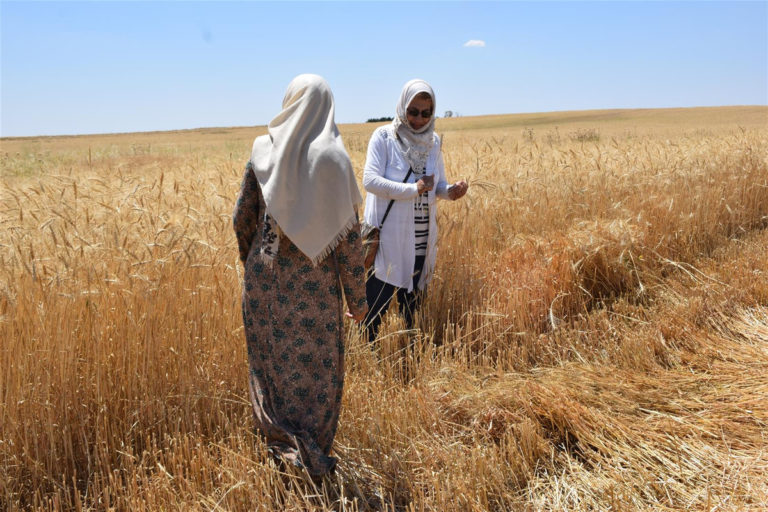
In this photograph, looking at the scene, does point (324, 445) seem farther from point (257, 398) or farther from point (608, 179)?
point (608, 179)

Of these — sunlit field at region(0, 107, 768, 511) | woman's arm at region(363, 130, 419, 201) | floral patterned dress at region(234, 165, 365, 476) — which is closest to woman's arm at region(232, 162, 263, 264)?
floral patterned dress at region(234, 165, 365, 476)

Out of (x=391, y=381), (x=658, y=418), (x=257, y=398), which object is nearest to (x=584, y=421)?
(x=658, y=418)

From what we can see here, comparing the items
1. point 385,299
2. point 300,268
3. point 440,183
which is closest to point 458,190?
point 440,183

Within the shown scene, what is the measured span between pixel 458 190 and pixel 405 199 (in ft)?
1.17

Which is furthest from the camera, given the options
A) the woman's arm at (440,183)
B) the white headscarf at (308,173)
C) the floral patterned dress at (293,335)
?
the woman's arm at (440,183)

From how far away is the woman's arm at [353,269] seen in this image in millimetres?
2350

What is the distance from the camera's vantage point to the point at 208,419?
271 cm

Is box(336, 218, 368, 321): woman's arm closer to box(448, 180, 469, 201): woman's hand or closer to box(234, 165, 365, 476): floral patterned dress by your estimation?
box(234, 165, 365, 476): floral patterned dress

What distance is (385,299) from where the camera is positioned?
12.2 ft

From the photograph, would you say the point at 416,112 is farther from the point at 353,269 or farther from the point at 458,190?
the point at 353,269

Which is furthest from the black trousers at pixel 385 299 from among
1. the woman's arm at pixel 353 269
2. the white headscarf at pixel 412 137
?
the woman's arm at pixel 353 269

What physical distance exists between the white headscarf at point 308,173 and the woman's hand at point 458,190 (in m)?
1.47

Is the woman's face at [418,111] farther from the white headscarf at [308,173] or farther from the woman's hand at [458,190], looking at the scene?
the white headscarf at [308,173]

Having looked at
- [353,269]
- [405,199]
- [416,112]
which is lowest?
[353,269]
